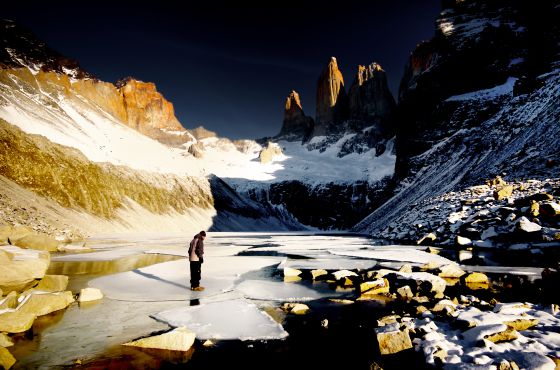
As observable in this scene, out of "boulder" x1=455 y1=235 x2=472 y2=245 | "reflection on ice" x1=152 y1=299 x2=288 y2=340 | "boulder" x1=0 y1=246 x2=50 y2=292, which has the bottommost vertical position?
"reflection on ice" x1=152 y1=299 x2=288 y2=340

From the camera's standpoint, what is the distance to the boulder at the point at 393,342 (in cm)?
743

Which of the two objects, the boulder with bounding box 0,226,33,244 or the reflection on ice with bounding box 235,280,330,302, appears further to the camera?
the boulder with bounding box 0,226,33,244

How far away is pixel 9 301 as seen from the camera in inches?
360

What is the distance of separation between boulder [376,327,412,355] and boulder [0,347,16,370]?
7.73 meters

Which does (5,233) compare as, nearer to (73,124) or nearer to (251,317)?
(251,317)

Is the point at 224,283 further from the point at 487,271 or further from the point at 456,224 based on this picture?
the point at 456,224

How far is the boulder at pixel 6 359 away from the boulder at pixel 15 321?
1590mm

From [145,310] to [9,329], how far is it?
3519 mm

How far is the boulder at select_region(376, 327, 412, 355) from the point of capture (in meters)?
7.43

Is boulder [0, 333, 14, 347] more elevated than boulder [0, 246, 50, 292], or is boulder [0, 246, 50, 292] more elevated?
boulder [0, 246, 50, 292]

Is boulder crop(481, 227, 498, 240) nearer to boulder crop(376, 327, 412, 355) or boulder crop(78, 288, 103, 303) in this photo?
boulder crop(376, 327, 412, 355)

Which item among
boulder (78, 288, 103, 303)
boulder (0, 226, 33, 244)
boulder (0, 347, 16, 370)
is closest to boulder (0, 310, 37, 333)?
boulder (0, 347, 16, 370)

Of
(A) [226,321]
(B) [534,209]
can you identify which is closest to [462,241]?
(B) [534,209]

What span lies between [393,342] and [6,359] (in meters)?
8.22
